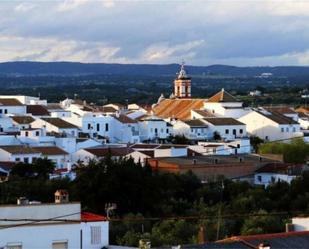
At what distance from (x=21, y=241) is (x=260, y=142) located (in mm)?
63095

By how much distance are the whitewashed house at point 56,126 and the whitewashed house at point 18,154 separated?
1190 cm

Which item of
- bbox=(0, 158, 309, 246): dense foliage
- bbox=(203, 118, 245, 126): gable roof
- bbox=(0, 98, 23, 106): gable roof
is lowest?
bbox=(0, 158, 309, 246): dense foliage

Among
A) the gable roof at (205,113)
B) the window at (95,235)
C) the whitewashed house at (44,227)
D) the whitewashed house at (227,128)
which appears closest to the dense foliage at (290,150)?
the whitewashed house at (227,128)

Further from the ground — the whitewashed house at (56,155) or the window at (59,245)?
the whitewashed house at (56,155)

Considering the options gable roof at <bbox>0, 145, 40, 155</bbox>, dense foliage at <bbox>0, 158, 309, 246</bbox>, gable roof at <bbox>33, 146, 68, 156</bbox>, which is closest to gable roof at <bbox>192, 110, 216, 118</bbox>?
gable roof at <bbox>33, 146, 68, 156</bbox>

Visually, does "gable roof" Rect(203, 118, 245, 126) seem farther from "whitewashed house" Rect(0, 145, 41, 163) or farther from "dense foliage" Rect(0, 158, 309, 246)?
"dense foliage" Rect(0, 158, 309, 246)

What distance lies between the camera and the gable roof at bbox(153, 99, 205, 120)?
9724cm

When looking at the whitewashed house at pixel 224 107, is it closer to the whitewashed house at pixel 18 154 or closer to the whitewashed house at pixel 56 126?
the whitewashed house at pixel 56 126

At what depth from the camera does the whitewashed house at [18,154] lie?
60.2 meters

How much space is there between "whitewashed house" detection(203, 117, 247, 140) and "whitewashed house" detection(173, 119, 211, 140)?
492mm

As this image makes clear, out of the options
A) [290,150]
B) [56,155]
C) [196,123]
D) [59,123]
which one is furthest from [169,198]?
[196,123]

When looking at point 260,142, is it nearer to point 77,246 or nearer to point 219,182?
point 219,182

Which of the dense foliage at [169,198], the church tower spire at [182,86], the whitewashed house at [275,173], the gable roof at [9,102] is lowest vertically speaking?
the dense foliage at [169,198]

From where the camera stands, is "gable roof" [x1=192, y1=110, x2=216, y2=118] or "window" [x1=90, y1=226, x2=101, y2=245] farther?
"gable roof" [x1=192, y1=110, x2=216, y2=118]
